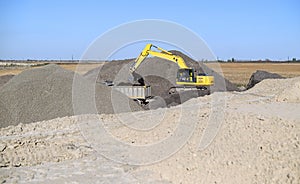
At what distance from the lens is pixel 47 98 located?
44.0ft

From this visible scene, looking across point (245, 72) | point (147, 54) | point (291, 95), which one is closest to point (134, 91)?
point (147, 54)

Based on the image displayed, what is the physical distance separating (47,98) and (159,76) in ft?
37.2

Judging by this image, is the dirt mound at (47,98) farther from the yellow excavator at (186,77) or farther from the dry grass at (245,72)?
the dry grass at (245,72)

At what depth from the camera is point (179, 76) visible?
19156 millimetres

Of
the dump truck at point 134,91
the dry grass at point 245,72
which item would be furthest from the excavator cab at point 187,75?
the dry grass at point 245,72

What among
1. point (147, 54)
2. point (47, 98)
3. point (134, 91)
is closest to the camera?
point (47, 98)

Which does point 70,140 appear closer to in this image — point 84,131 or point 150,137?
point 84,131

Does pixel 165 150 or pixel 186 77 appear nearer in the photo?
pixel 165 150

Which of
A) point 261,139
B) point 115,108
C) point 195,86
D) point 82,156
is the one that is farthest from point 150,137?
point 195,86

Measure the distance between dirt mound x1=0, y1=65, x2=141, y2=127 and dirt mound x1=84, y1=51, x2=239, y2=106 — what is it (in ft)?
13.2

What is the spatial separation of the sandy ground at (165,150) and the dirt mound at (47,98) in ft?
4.74

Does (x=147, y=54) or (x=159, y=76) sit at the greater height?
(x=147, y=54)

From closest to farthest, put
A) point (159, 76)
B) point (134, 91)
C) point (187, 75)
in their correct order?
point (134, 91)
point (187, 75)
point (159, 76)

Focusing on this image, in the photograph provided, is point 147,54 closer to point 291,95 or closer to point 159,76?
point 159,76
